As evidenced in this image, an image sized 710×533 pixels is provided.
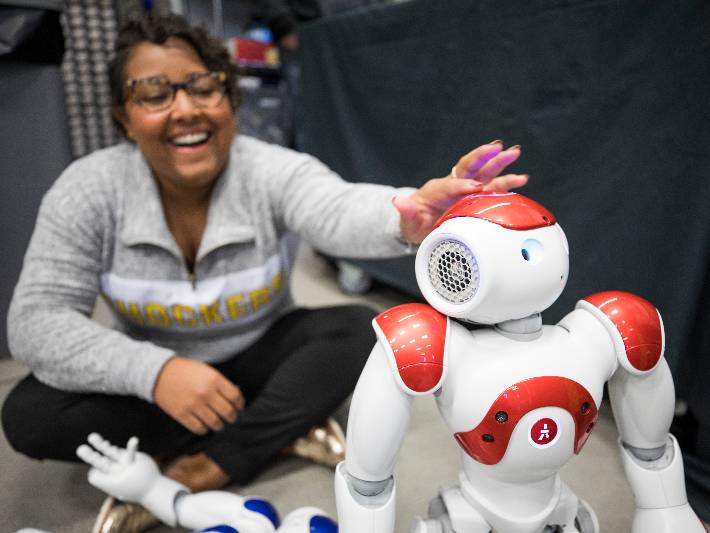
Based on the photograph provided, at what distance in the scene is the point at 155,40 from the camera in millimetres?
806

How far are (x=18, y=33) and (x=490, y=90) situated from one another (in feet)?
3.24

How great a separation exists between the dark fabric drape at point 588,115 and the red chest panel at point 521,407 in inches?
17.1

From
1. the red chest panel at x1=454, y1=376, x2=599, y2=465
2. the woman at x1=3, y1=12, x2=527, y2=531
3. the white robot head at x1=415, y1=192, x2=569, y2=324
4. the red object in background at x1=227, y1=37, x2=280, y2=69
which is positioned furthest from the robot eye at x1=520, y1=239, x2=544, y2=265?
the red object in background at x1=227, y1=37, x2=280, y2=69

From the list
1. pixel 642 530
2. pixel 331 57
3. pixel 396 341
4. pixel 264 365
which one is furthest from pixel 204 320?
pixel 331 57

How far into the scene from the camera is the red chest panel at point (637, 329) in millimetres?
484

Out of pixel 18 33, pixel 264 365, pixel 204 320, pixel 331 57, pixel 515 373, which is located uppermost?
pixel 18 33

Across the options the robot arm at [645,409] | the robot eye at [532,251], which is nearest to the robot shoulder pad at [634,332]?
the robot arm at [645,409]

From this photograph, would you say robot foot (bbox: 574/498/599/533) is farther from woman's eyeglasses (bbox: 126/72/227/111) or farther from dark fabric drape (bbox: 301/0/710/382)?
A: woman's eyeglasses (bbox: 126/72/227/111)

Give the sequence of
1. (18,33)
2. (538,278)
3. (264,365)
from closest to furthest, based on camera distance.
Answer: (538,278) < (264,365) < (18,33)

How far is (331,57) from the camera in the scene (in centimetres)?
158

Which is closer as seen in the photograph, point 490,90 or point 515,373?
point 515,373

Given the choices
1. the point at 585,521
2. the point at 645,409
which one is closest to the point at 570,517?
the point at 585,521

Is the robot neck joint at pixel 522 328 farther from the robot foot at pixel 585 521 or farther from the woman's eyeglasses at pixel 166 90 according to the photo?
the woman's eyeglasses at pixel 166 90

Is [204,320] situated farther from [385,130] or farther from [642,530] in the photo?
[385,130]
